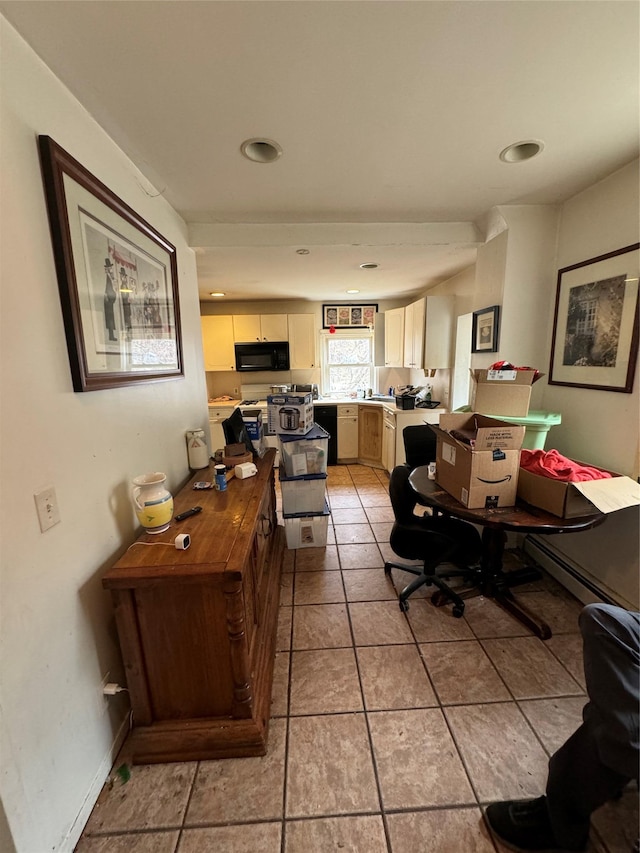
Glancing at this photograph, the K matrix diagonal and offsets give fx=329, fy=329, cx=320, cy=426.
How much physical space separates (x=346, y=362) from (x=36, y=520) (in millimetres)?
4663

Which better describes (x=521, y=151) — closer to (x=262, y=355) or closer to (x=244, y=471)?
(x=244, y=471)

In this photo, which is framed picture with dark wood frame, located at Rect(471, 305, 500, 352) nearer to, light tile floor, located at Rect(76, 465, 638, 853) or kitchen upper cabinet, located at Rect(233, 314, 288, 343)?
light tile floor, located at Rect(76, 465, 638, 853)

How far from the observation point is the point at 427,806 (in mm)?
1131

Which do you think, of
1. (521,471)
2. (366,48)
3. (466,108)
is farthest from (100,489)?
(466,108)

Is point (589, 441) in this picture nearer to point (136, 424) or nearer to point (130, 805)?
point (136, 424)

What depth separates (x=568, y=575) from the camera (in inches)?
84.0

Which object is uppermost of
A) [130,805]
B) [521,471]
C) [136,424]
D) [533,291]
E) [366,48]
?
[366,48]

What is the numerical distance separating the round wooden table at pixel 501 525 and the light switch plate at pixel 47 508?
61.5 inches

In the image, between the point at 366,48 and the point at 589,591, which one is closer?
the point at 366,48

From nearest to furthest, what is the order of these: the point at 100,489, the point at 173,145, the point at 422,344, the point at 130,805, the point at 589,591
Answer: the point at 130,805
the point at 100,489
the point at 173,145
the point at 589,591
the point at 422,344

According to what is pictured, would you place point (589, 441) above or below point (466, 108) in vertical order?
below

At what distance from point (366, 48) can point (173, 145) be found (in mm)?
942

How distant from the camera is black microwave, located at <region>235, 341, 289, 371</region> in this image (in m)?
4.74

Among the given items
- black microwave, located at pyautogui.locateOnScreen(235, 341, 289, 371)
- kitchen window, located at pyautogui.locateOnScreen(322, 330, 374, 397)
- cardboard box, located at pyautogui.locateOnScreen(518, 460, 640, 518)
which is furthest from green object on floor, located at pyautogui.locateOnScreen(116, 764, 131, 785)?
kitchen window, located at pyautogui.locateOnScreen(322, 330, 374, 397)
